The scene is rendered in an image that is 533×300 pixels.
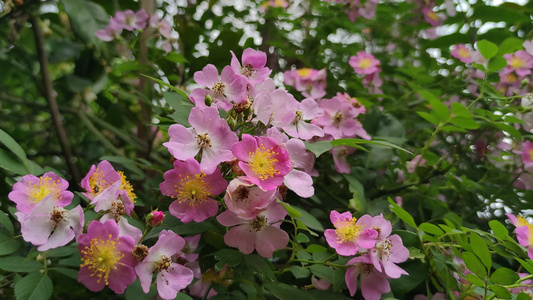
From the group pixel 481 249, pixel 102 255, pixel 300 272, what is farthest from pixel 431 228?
pixel 102 255

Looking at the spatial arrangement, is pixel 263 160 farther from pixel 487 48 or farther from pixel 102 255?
pixel 487 48

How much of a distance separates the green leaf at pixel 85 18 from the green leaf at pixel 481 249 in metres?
0.95

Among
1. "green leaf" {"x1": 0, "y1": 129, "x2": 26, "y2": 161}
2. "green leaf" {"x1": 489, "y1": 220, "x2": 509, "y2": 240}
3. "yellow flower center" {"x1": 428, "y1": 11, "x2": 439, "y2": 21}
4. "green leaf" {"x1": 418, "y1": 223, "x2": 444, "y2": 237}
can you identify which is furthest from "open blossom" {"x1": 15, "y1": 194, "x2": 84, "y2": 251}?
"yellow flower center" {"x1": 428, "y1": 11, "x2": 439, "y2": 21}

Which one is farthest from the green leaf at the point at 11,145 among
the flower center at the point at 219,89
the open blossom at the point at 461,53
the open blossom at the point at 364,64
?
the open blossom at the point at 461,53

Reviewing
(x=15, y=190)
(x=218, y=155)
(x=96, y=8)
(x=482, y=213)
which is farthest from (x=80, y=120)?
(x=482, y=213)

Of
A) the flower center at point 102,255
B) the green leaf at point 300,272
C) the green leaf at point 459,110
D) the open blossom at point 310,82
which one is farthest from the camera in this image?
the open blossom at point 310,82

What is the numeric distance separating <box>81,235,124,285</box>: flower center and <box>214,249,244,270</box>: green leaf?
124mm

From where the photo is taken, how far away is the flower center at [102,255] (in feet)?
1.71

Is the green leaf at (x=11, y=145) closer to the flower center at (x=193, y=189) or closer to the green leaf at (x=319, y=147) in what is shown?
the flower center at (x=193, y=189)

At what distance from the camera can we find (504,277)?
593 mm

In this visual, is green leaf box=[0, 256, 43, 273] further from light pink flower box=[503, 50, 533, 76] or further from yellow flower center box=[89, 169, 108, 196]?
light pink flower box=[503, 50, 533, 76]

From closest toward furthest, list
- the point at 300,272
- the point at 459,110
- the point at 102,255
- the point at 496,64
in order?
the point at 102,255 → the point at 300,272 → the point at 459,110 → the point at 496,64

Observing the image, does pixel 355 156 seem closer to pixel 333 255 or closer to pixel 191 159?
pixel 333 255

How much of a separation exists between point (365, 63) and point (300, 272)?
65 cm
